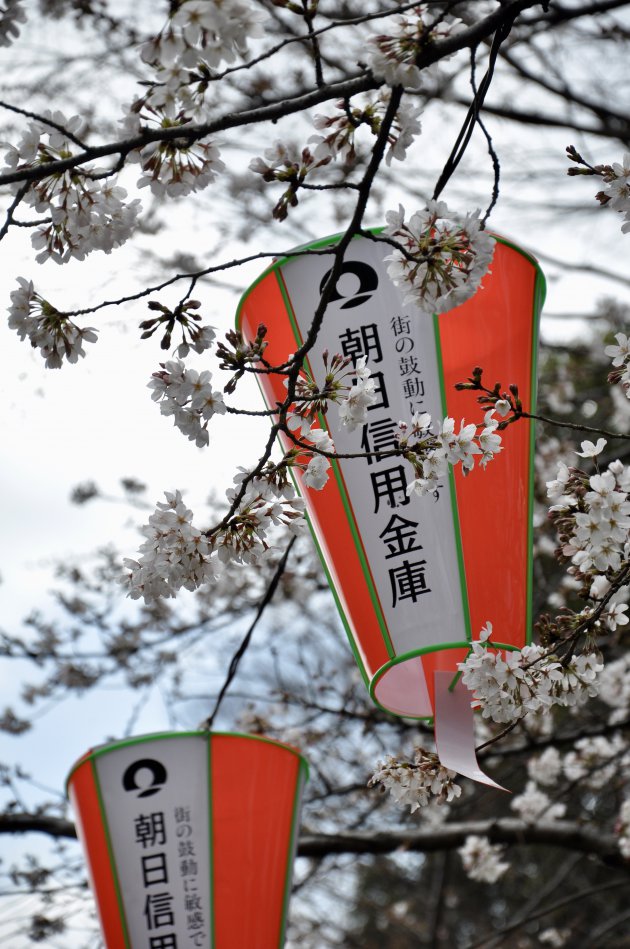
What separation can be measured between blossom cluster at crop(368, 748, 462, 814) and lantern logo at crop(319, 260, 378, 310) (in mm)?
749

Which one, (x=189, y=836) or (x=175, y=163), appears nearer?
(x=175, y=163)

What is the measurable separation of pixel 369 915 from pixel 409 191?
8329 millimetres

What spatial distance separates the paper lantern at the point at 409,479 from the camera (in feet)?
4.71

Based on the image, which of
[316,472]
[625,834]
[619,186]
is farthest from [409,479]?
[625,834]

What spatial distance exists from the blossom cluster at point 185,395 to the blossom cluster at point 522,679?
517 mm

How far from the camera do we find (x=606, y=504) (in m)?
1.32

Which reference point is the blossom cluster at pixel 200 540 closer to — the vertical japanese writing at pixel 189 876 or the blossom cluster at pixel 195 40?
the blossom cluster at pixel 195 40

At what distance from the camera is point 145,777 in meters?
1.89

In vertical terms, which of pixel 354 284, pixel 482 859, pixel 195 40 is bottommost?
pixel 482 859

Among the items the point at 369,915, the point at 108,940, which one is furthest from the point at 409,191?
the point at 369,915

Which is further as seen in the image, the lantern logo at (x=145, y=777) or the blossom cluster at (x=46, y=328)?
the lantern logo at (x=145, y=777)

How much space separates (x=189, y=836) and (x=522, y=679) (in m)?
0.81

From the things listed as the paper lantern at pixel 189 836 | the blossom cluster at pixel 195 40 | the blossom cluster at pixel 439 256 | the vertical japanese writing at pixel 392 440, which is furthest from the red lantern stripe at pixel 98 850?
the blossom cluster at pixel 195 40

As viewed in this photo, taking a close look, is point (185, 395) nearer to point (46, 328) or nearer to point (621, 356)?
point (46, 328)
